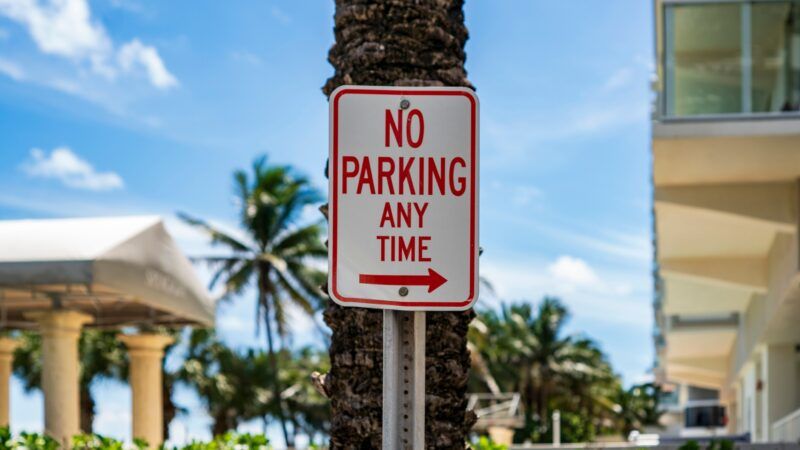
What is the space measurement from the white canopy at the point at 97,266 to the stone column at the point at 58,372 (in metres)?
0.23

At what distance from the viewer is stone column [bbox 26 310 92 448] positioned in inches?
571

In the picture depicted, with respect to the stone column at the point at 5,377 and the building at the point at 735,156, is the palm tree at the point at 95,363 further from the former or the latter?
the building at the point at 735,156

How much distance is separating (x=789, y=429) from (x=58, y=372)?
12.1 metres

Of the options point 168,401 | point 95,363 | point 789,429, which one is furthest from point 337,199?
point 168,401

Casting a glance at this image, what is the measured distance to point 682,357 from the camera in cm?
3947

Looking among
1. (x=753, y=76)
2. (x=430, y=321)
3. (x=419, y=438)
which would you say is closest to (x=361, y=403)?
(x=430, y=321)

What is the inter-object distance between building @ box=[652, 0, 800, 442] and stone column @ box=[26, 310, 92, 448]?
792cm

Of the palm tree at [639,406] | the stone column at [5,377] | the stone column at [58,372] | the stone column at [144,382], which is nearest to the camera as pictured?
the stone column at [58,372]

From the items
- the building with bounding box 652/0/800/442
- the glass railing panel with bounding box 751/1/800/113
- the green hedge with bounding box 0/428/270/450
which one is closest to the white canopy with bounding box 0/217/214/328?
the green hedge with bounding box 0/428/270/450

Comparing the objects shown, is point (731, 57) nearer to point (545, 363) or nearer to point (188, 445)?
point (188, 445)

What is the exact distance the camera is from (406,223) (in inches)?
117

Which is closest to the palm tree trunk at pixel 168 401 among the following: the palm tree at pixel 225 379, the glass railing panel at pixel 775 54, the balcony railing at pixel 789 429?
the palm tree at pixel 225 379

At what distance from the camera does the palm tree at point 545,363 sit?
60812 millimetres

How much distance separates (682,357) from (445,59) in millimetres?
36070
